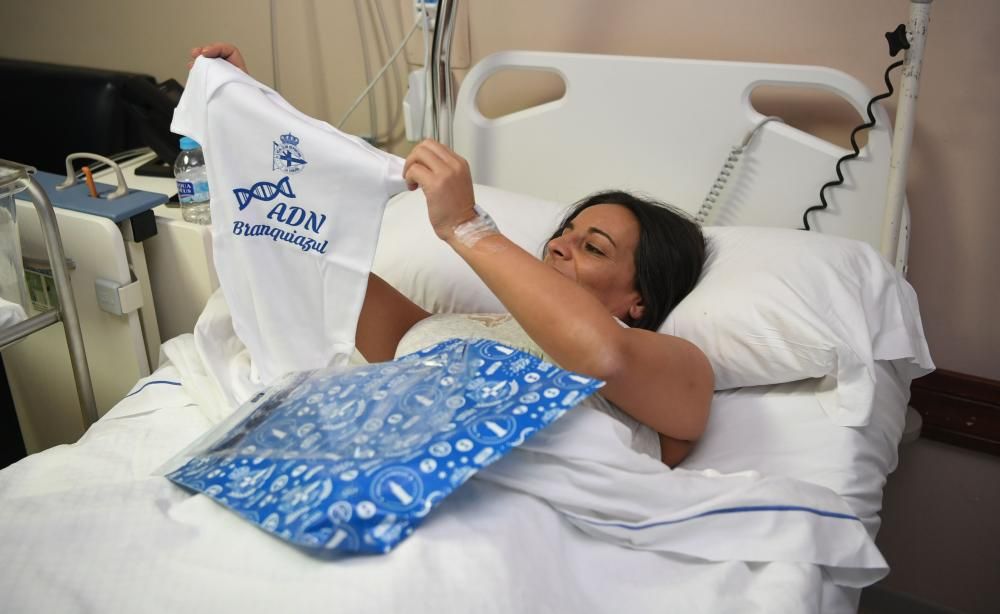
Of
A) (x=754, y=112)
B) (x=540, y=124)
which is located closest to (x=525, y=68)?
(x=540, y=124)

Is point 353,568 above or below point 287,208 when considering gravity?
below

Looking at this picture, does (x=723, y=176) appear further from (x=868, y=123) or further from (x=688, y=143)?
(x=868, y=123)

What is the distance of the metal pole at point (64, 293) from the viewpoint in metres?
1.39

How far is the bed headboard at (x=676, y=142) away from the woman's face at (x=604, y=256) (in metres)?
Result: 0.40

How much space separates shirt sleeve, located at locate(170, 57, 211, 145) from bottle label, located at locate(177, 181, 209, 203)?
0.38 metres

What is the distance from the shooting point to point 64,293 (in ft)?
4.74

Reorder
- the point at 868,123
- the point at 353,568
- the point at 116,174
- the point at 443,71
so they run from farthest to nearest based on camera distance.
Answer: the point at 443,71 < the point at 116,174 < the point at 868,123 < the point at 353,568

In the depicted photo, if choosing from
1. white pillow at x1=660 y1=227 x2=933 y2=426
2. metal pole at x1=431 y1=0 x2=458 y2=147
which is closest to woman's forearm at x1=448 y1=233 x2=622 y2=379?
white pillow at x1=660 y1=227 x2=933 y2=426

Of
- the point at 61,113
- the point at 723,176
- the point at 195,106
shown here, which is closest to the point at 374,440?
the point at 195,106

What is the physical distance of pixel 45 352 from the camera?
1.77 m

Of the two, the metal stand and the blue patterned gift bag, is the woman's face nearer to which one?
the blue patterned gift bag

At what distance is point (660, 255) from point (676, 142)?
44 cm

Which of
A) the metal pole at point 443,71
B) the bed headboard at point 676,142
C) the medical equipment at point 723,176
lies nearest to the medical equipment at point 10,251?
the metal pole at point 443,71

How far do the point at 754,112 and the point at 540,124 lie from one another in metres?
0.48
